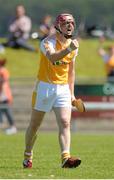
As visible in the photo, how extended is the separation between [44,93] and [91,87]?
49.7ft

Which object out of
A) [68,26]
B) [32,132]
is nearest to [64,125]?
[32,132]

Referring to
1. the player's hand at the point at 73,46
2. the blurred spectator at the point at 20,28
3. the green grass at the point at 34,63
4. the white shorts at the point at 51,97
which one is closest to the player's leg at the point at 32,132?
the white shorts at the point at 51,97

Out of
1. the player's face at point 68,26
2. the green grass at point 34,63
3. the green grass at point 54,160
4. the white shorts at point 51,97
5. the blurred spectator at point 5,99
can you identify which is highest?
the player's face at point 68,26

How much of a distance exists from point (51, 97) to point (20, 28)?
19.1 m

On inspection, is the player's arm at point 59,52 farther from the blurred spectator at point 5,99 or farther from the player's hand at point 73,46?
the blurred spectator at point 5,99

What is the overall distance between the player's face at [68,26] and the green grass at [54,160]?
1.87 m

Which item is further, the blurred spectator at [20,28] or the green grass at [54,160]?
the blurred spectator at [20,28]

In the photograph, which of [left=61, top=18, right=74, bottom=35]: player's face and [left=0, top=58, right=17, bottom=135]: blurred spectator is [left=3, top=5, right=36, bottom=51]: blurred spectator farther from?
[left=61, top=18, right=74, bottom=35]: player's face

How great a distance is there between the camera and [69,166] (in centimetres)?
1179

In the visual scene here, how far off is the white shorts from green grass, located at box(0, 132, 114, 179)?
88 centimetres

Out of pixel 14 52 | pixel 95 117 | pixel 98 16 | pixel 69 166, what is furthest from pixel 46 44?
pixel 98 16

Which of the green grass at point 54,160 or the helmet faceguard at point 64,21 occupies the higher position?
the helmet faceguard at point 64,21

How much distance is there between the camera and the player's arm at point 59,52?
1120cm

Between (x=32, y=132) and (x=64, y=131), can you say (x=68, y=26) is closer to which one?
(x=64, y=131)
